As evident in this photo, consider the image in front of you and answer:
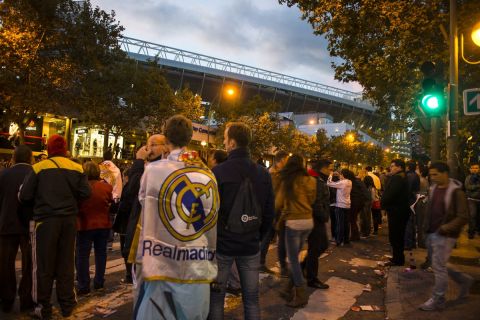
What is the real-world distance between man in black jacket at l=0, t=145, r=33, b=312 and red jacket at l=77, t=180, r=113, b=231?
2.45 ft

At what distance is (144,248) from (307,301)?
3.57 metres

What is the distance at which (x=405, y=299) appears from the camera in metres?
5.72

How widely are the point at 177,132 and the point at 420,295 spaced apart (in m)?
4.68

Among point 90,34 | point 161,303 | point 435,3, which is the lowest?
point 161,303

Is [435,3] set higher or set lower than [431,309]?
higher

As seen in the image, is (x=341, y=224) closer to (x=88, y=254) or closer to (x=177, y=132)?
(x=88, y=254)

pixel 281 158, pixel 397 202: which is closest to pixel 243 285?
pixel 281 158

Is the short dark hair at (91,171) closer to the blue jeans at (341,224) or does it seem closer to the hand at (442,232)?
the hand at (442,232)

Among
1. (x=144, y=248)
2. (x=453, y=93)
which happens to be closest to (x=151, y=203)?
(x=144, y=248)

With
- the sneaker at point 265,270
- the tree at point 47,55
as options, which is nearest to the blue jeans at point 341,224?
the sneaker at point 265,270

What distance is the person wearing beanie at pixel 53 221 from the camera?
4.52 m

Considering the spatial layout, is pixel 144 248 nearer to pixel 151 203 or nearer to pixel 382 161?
pixel 151 203

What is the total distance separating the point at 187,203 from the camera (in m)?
2.65

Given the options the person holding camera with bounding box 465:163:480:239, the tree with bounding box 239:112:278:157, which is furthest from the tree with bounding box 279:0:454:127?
the tree with bounding box 239:112:278:157
